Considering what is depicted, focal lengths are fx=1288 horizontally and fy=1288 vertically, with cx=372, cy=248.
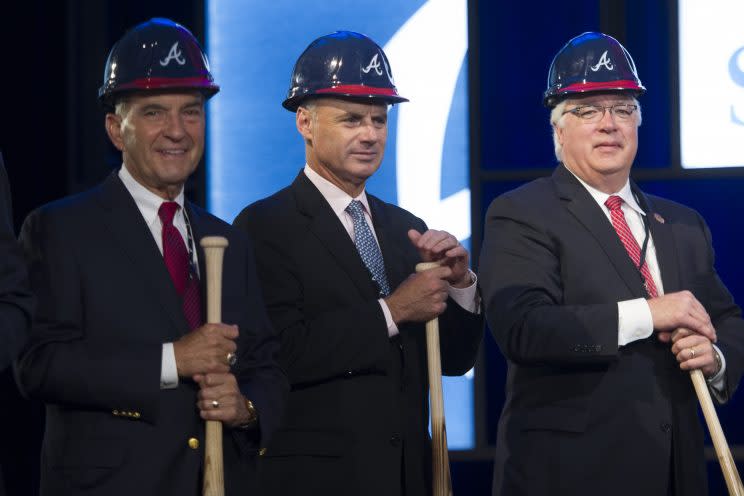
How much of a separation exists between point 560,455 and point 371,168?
883 mm

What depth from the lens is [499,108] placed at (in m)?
5.02

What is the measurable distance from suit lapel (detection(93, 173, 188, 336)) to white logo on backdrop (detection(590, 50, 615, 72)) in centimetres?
136

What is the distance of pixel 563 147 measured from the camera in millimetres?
3576

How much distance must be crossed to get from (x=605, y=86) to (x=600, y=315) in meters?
0.68

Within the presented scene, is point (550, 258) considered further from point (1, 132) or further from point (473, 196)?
point (1, 132)

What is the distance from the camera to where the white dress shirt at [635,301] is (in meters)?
3.16

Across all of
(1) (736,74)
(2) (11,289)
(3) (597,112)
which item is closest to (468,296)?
(3) (597,112)

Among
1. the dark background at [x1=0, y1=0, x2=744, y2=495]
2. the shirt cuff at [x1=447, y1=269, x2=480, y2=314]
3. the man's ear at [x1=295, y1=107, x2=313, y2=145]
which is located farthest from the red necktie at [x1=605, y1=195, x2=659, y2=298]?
the dark background at [x1=0, y1=0, x2=744, y2=495]

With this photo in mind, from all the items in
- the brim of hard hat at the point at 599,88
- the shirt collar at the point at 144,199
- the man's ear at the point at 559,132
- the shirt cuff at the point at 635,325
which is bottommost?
the shirt cuff at the point at 635,325

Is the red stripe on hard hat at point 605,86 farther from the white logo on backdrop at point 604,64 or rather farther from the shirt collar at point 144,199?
the shirt collar at point 144,199

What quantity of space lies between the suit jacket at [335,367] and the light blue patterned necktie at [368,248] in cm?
2

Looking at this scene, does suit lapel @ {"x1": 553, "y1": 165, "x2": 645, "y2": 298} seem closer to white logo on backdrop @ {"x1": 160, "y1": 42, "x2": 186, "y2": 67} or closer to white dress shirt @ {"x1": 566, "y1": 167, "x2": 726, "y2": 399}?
white dress shirt @ {"x1": 566, "y1": 167, "x2": 726, "y2": 399}

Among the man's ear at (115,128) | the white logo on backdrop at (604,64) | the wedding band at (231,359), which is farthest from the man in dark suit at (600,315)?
the man's ear at (115,128)

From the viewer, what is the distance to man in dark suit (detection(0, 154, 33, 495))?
92.3 inches
